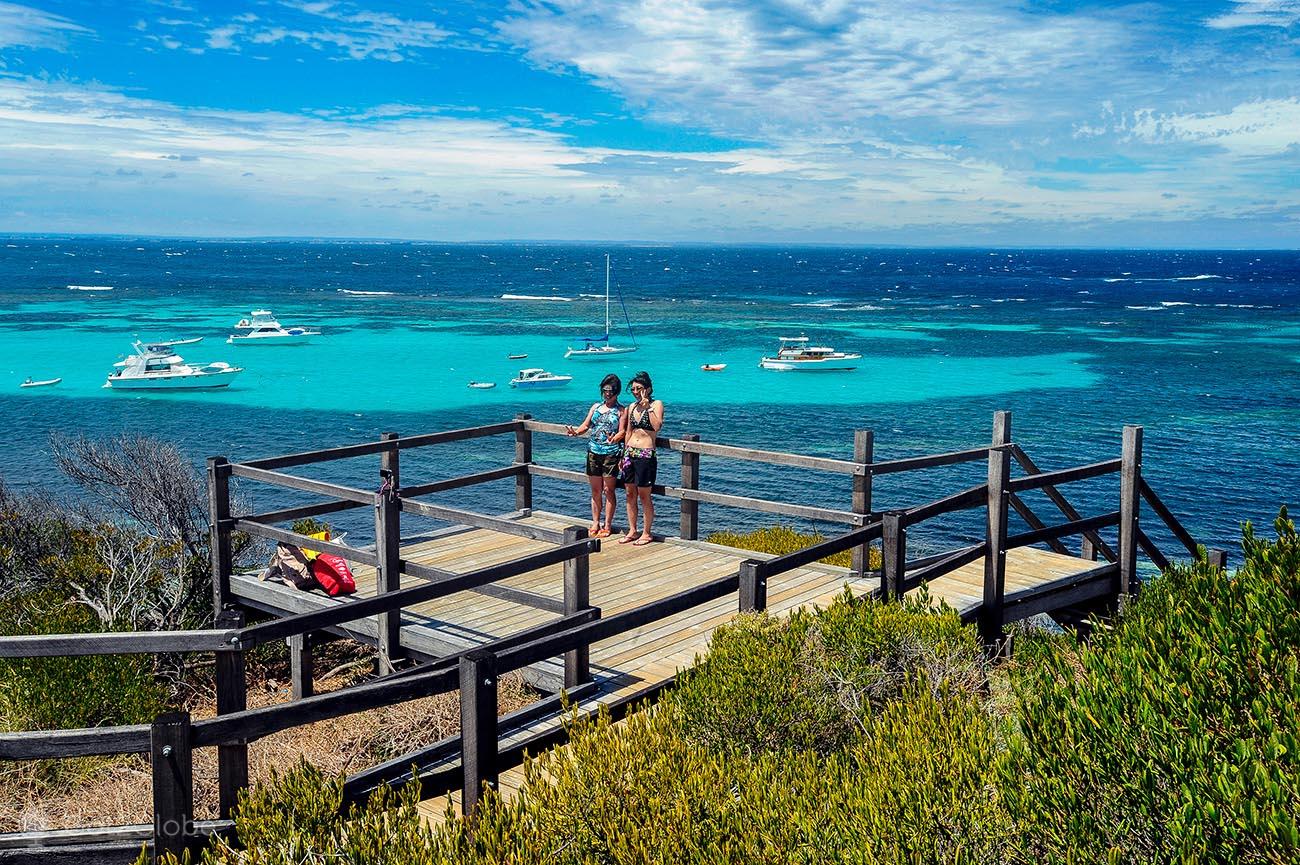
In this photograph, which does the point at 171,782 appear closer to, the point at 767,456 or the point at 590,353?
the point at 767,456

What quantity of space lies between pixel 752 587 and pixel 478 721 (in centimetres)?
222

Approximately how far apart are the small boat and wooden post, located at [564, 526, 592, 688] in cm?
4839

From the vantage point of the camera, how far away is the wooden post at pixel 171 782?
164 inches

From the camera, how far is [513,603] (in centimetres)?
952

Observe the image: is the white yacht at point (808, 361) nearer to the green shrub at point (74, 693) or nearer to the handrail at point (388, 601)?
the green shrub at point (74, 693)

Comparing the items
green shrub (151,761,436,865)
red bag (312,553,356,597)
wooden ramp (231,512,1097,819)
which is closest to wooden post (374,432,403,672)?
wooden ramp (231,512,1097,819)

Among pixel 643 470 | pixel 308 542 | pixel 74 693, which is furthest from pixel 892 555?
pixel 74 693

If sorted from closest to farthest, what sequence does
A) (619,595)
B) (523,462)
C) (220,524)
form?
(619,595)
(220,524)
(523,462)

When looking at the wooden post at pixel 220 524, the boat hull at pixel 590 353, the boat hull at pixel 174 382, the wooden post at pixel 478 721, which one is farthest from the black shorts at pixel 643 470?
the boat hull at pixel 590 353

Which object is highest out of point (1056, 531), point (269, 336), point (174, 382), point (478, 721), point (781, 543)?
point (478, 721)

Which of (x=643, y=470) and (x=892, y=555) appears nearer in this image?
(x=892, y=555)

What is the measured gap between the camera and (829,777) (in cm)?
451

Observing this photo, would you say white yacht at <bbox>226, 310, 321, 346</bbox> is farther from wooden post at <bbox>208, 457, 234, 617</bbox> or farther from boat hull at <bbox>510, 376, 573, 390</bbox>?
wooden post at <bbox>208, 457, 234, 617</bbox>

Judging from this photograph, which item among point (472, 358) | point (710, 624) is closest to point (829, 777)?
point (710, 624)
